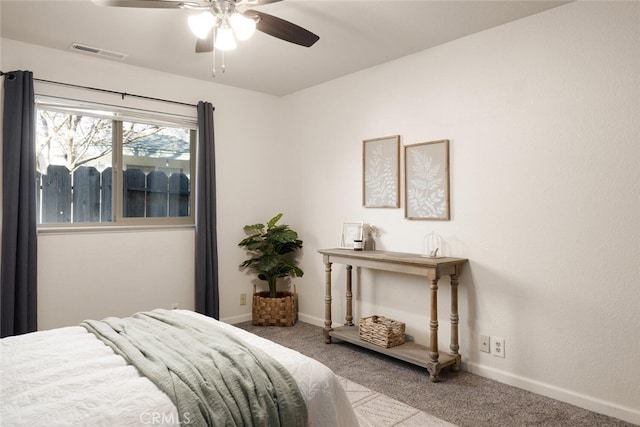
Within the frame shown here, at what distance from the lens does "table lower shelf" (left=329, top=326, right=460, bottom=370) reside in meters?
2.91

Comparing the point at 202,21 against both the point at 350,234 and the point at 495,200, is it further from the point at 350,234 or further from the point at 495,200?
the point at 350,234

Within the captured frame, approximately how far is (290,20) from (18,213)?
7.82 ft

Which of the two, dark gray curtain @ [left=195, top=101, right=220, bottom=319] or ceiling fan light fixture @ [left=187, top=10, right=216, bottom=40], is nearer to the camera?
ceiling fan light fixture @ [left=187, top=10, right=216, bottom=40]

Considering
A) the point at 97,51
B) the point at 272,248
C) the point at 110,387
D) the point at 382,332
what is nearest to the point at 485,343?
the point at 382,332

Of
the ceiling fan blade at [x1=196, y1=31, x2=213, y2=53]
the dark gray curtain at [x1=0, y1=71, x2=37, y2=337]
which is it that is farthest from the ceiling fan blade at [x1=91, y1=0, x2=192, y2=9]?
the dark gray curtain at [x1=0, y1=71, x2=37, y2=337]

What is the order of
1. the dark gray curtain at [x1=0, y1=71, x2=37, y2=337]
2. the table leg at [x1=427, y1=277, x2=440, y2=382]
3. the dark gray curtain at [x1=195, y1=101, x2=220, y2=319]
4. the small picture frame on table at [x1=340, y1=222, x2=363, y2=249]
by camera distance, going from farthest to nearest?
the dark gray curtain at [x1=195, y1=101, x2=220, y2=319] < the small picture frame on table at [x1=340, y1=222, x2=363, y2=249] < the dark gray curtain at [x1=0, y1=71, x2=37, y2=337] < the table leg at [x1=427, y1=277, x2=440, y2=382]

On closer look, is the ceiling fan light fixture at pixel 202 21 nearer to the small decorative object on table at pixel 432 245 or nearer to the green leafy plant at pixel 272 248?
the small decorative object on table at pixel 432 245

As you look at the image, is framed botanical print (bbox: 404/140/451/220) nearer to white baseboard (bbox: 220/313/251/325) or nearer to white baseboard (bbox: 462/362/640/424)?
white baseboard (bbox: 462/362/640/424)

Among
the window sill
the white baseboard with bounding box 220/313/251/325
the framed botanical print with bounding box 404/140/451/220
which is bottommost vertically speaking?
the white baseboard with bounding box 220/313/251/325

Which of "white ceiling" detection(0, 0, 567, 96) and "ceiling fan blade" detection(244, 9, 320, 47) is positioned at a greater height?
"white ceiling" detection(0, 0, 567, 96)

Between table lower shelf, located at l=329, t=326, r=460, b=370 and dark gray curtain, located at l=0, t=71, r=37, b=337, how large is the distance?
2.36 metres

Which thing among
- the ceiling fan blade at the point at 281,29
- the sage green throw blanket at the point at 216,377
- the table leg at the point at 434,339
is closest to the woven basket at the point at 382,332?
the table leg at the point at 434,339

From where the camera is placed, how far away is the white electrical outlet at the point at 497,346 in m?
2.83

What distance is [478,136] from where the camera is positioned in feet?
9.74
